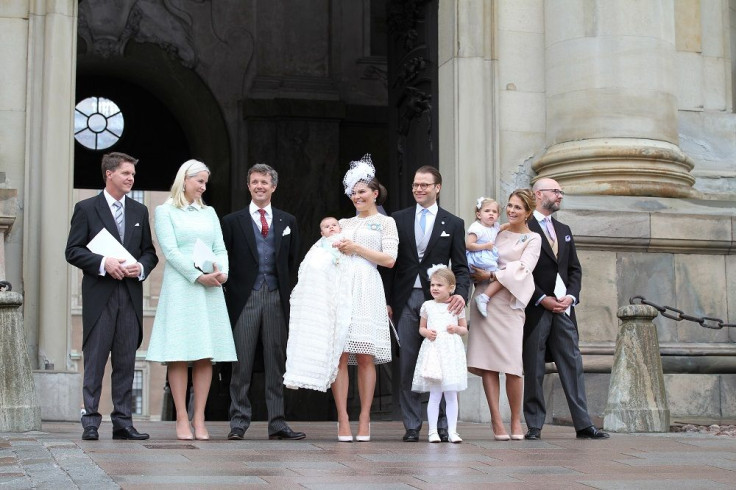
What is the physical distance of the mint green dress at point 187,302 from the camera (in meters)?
8.88

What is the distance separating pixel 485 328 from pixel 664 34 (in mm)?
4219

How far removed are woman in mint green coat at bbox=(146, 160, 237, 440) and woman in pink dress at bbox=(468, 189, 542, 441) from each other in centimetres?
168

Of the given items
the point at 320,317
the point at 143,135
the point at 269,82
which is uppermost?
the point at 269,82

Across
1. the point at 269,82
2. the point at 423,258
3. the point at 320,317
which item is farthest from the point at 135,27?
the point at 320,317

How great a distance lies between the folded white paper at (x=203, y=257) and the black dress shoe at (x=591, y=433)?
105 inches

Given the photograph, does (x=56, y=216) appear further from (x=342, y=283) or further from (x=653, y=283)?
(x=653, y=283)

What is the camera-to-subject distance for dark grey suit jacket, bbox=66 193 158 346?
8.83 meters

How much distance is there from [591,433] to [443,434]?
3.41 feet

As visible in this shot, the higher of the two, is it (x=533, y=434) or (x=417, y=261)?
(x=417, y=261)

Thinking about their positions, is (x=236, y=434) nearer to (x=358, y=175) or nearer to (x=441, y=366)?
(x=441, y=366)

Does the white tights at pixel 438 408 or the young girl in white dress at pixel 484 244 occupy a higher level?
the young girl in white dress at pixel 484 244

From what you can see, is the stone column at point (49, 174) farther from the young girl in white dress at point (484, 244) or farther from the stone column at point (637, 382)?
the stone column at point (637, 382)

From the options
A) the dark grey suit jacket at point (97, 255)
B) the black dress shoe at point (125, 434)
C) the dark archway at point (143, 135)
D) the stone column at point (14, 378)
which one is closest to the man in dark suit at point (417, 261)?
the dark grey suit jacket at point (97, 255)

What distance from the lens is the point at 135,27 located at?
18.6 meters
